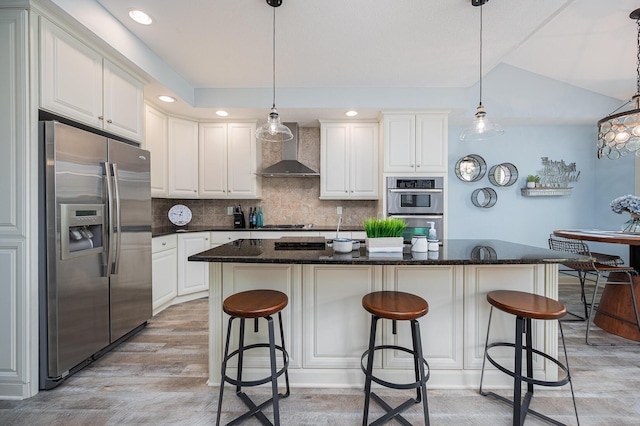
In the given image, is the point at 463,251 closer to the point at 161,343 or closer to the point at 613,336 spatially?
the point at 613,336

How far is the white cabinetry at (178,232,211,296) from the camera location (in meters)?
3.44

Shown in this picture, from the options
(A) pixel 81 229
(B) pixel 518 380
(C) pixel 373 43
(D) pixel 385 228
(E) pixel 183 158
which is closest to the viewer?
(B) pixel 518 380

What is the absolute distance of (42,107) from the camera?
1.76 metres

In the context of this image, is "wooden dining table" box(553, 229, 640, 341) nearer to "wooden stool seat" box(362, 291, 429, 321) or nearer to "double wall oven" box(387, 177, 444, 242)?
"double wall oven" box(387, 177, 444, 242)

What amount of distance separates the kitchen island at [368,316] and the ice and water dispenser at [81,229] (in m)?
0.96

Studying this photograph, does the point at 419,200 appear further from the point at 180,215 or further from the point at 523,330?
the point at 180,215

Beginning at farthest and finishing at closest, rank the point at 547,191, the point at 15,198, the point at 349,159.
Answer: the point at 547,191, the point at 349,159, the point at 15,198

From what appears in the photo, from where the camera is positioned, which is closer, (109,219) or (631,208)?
(109,219)

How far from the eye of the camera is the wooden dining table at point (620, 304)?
251 centimetres

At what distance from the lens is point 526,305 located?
1.49 meters

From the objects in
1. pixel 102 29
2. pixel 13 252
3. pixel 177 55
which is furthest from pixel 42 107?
pixel 177 55

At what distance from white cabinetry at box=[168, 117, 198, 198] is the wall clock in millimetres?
255

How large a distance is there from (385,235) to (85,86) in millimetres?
2485

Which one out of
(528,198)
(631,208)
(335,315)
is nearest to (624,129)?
(631,208)
